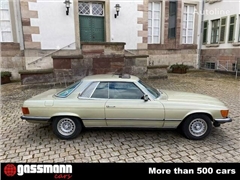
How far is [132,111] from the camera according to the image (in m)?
3.73

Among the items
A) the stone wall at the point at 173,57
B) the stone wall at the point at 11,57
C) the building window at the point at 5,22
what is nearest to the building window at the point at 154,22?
the stone wall at the point at 173,57

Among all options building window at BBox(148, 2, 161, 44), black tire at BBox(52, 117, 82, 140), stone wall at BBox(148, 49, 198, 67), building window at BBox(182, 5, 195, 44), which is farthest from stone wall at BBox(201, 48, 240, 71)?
black tire at BBox(52, 117, 82, 140)

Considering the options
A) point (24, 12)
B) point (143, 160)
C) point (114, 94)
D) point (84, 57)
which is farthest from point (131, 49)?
point (143, 160)

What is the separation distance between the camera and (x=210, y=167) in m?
3.05

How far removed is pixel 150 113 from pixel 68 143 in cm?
175

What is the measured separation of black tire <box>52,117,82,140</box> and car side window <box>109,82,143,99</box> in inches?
35.6

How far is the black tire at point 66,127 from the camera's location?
3.86 m

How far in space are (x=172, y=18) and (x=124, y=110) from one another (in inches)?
531

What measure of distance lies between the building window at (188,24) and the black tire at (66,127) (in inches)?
570

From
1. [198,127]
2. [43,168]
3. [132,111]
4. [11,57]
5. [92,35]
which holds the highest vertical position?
[92,35]

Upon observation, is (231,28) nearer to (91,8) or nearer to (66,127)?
(91,8)

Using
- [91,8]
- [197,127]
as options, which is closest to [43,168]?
[197,127]

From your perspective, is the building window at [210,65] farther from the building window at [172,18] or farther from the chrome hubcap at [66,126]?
the chrome hubcap at [66,126]

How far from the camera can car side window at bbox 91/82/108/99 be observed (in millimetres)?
3860
